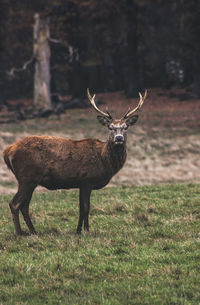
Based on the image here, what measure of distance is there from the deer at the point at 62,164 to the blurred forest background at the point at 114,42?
26954 mm

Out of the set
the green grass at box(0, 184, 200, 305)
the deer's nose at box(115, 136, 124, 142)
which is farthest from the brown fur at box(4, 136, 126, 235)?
the green grass at box(0, 184, 200, 305)

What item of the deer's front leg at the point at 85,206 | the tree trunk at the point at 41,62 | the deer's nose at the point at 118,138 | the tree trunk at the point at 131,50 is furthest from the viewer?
the tree trunk at the point at 131,50

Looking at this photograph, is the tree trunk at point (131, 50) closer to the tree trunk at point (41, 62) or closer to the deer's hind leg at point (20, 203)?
the tree trunk at point (41, 62)

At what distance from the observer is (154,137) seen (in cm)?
2334

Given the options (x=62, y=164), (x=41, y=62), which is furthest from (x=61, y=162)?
(x=41, y=62)

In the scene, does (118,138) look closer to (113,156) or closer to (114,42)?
(113,156)

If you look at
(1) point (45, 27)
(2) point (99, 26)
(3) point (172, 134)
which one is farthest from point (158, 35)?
(3) point (172, 134)

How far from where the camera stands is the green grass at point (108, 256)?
6.64 meters

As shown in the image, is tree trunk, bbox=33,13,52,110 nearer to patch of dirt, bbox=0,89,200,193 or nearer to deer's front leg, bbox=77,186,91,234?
patch of dirt, bbox=0,89,200,193

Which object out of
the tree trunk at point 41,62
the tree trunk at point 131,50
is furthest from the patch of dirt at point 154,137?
the tree trunk at point 41,62

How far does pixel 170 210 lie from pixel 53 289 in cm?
486

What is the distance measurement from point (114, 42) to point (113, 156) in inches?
1241

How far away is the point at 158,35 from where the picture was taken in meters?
41.3

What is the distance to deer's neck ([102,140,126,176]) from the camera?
9.82 m
